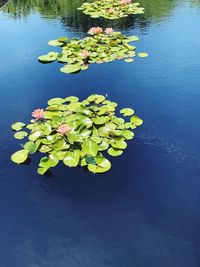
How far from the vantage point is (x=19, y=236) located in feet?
21.5

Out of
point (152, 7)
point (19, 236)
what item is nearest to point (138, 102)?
point (19, 236)

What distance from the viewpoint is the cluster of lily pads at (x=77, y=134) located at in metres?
8.12

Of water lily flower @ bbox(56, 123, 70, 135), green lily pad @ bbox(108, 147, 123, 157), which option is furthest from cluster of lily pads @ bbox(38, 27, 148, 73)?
green lily pad @ bbox(108, 147, 123, 157)

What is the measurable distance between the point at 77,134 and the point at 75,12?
44.2ft

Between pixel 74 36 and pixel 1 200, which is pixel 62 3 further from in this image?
pixel 1 200

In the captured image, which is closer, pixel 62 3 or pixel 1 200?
pixel 1 200

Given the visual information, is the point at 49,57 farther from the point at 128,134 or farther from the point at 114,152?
the point at 114,152

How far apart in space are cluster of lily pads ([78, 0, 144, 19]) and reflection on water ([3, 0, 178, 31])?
44 cm

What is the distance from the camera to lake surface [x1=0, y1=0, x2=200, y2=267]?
6191 millimetres

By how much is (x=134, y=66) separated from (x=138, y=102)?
9.39 ft

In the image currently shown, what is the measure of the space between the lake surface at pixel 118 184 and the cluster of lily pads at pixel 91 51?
458mm

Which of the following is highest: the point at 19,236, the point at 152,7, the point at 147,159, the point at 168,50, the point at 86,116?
the point at 152,7

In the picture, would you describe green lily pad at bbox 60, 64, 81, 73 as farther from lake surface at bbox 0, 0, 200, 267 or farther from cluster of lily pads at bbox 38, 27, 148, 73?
lake surface at bbox 0, 0, 200, 267

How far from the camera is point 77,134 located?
28.6 ft
